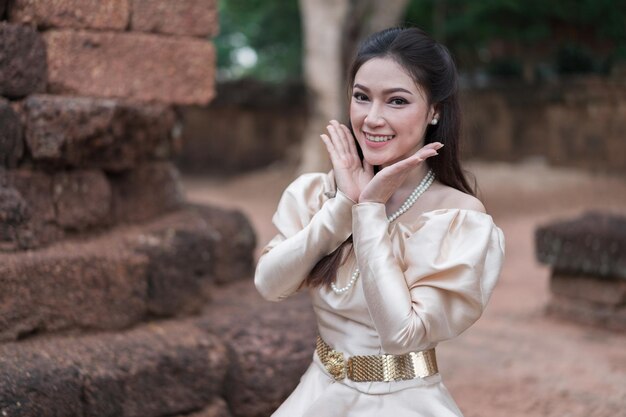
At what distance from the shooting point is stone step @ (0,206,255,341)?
327 centimetres

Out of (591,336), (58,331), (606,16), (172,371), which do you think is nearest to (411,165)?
(172,371)

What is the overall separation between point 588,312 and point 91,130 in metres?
4.50

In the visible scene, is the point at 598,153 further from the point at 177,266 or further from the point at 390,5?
the point at 177,266

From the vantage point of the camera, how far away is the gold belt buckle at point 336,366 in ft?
7.52

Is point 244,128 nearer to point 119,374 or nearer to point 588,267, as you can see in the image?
point 588,267

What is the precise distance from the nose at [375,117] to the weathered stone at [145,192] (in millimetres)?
2094

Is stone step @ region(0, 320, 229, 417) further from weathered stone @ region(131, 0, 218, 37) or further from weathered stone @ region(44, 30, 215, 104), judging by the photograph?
weathered stone @ region(131, 0, 218, 37)

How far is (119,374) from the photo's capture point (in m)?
3.21

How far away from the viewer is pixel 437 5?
1524 cm

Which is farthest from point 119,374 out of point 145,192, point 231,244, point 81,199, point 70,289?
point 231,244

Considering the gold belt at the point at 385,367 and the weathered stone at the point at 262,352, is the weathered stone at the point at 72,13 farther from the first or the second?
the gold belt at the point at 385,367

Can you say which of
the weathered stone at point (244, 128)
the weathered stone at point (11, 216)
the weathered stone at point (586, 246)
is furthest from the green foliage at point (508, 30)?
the weathered stone at point (11, 216)

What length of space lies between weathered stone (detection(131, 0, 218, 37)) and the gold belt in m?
2.42

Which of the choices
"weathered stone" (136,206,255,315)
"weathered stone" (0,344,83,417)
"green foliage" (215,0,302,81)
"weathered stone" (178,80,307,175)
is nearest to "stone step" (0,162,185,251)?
"weathered stone" (136,206,255,315)
